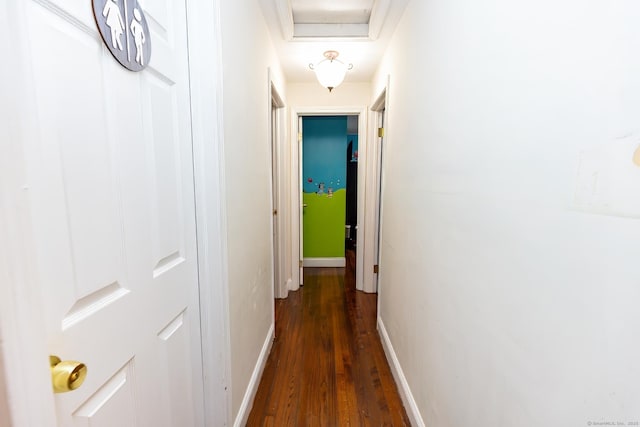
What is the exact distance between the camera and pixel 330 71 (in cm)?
217

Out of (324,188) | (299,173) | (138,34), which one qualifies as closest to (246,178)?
(138,34)

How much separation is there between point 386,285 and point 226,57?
71.8 inches

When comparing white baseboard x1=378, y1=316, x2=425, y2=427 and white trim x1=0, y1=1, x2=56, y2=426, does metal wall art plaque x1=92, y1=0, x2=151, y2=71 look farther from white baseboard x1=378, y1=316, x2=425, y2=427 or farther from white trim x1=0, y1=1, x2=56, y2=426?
white baseboard x1=378, y1=316, x2=425, y2=427

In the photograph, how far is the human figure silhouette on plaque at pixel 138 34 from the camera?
71cm

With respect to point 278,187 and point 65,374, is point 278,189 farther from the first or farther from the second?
point 65,374

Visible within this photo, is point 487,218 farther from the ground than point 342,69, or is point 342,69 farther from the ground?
point 342,69

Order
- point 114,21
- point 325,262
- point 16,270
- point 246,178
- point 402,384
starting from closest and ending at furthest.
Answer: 1. point 16,270
2. point 114,21
3. point 246,178
4. point 402,384
5. point 325,262

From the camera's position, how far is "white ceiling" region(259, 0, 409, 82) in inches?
69.7

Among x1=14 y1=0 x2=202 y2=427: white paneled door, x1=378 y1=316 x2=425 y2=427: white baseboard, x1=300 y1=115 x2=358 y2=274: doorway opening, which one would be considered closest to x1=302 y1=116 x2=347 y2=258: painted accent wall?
x1=300 y1=115 x2=358 y2=274: doorway opening

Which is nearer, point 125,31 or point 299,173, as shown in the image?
point 125,31

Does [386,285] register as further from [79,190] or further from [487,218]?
[79,190]

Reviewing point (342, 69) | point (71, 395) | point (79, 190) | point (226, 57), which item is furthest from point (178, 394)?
point (342, 69)

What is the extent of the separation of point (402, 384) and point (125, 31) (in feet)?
6.53

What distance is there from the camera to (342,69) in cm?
221
